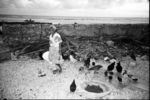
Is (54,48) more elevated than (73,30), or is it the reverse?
(73,30)

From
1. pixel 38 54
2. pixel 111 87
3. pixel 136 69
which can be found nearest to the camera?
pixel 111 87

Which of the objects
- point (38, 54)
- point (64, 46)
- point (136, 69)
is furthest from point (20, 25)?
point (136, 69)

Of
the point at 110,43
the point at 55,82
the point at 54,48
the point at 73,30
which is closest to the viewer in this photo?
the point at 55,82

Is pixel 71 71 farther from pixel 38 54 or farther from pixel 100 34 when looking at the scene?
pixel 100 34

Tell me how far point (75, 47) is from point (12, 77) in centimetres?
345

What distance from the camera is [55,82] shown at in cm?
452

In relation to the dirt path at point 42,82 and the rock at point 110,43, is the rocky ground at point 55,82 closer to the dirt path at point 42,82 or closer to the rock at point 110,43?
the dirt path at point 42,82

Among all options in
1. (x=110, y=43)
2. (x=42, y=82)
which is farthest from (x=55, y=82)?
(x=110, y=43)

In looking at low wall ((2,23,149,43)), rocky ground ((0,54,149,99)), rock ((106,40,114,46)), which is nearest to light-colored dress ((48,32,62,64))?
rocky ground ((0,54,149,99))

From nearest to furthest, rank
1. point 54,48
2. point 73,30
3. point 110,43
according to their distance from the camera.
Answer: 1. point 54,48
2. point 110,43
3. point 73,30

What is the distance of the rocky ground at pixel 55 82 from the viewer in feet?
12.5

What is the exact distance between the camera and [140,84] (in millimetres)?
4477

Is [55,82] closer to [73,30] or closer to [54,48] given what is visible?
[54,48]

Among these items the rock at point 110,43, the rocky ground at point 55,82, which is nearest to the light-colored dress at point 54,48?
the rocky ground at point 55,82
